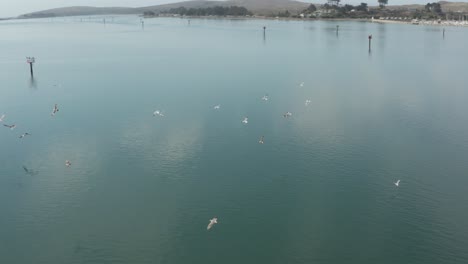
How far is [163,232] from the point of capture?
17.2 m

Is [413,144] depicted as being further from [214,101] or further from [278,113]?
[214,101]

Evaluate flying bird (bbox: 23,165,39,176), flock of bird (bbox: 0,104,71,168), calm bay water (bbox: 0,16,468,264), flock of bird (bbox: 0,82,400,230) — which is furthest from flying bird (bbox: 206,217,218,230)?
flying bird (bbox: 23,165,39,176)

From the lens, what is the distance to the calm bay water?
648 inches

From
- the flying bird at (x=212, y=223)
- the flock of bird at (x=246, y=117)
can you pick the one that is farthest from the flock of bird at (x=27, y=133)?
the flying bird at (x=212, y=223)

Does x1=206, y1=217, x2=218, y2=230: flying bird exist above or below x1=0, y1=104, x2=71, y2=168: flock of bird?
below

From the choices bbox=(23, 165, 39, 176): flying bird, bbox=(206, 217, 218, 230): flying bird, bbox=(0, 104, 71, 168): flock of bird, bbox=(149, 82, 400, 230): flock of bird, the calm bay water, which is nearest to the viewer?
the calm bay water

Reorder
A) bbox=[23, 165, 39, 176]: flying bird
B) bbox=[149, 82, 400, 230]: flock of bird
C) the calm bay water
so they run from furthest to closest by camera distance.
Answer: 1. bbox=[23, 165, 39, 176]: flying bird
2. bbox=[149, 82, 400, 230]: flock of bird
3. the calm bay water

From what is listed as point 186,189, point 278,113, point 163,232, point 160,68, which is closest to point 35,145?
point 186,189

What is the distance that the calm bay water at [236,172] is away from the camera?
16.5m

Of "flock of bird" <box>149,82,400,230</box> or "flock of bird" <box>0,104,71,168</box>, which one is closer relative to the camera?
"flock of bird" <box>149,82,400,230</box>

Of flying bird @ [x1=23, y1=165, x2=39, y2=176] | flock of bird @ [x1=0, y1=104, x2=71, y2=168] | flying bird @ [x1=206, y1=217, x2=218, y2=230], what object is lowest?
flying bird @ [x1=206, y1=217, x2=218, y2=230]

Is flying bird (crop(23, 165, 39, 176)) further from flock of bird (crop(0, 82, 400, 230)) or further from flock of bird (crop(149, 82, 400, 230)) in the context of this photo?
flock of bird (crop(149, 82, 400, 230))

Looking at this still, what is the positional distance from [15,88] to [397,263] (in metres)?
42.1

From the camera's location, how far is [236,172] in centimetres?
2275
